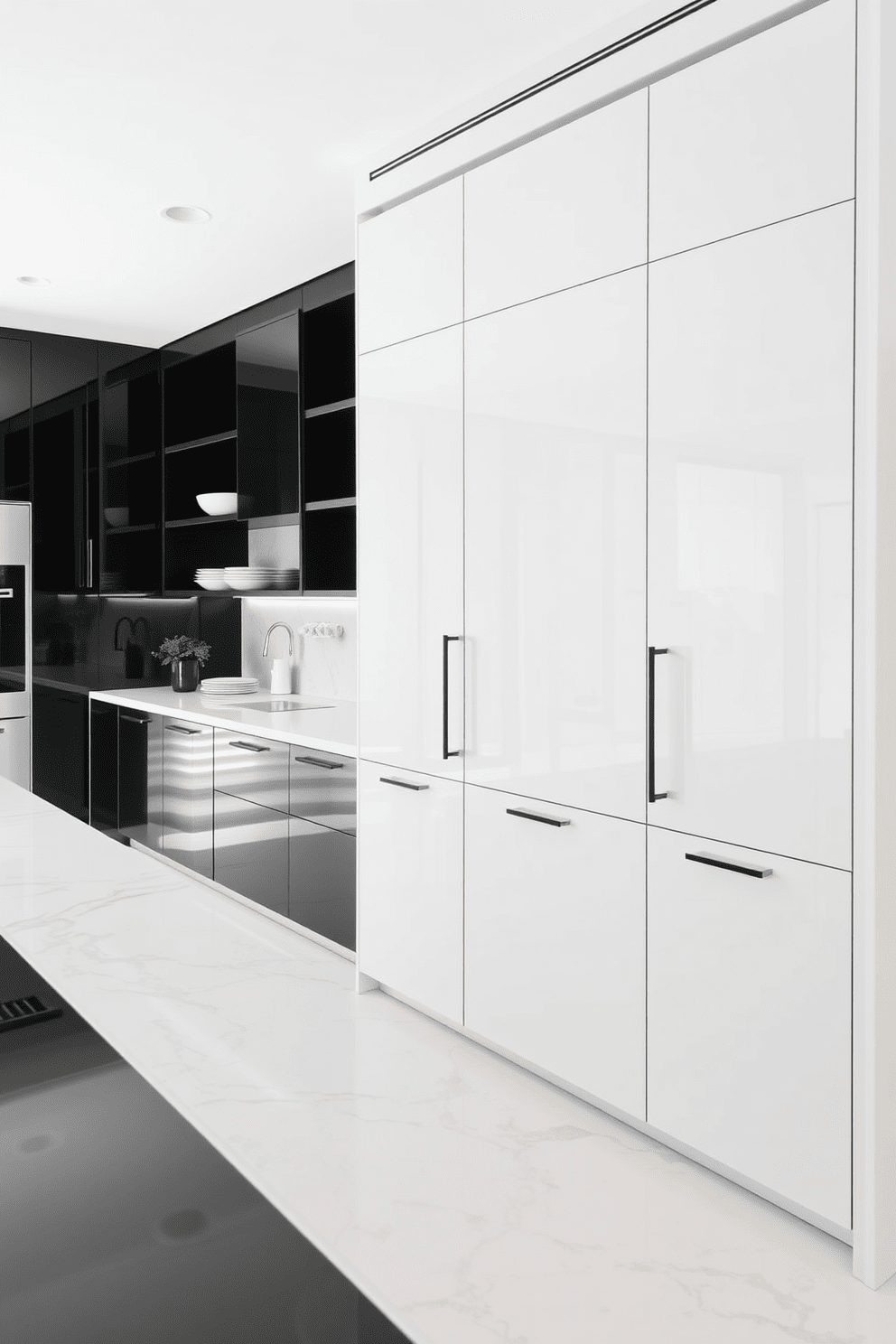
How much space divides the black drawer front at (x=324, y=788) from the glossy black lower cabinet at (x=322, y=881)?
0.04 metres

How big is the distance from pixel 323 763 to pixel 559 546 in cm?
140

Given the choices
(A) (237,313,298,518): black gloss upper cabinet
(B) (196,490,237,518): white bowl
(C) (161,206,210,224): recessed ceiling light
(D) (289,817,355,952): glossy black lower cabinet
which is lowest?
(D) (289,817,355,952): glossy black lower cabinet

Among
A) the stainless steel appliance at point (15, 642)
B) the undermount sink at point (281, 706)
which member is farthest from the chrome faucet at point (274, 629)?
the stainless steel appliance at point (15, 642)

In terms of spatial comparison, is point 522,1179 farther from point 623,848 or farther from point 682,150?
point 682,150

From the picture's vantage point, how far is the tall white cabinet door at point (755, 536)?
1.89 metres

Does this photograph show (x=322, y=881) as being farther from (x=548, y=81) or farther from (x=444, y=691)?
(x=548, y=81)

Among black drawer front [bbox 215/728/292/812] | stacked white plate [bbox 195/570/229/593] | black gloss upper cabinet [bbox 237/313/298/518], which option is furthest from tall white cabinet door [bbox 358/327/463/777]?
stacked white plate [bbox 195/570/229/593]

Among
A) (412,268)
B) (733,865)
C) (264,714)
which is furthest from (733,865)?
(264,714)

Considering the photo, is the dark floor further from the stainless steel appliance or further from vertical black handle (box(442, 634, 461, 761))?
the stainless steel appliance

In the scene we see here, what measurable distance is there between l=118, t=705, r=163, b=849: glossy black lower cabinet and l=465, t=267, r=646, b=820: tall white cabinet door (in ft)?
7.85

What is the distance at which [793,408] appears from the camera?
6.39 ft

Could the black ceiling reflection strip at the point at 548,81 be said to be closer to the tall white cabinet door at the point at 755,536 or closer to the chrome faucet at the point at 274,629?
the tall white cabinet door at the point at 755,536

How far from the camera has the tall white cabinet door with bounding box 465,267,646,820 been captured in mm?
2297

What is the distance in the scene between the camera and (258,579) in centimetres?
460
